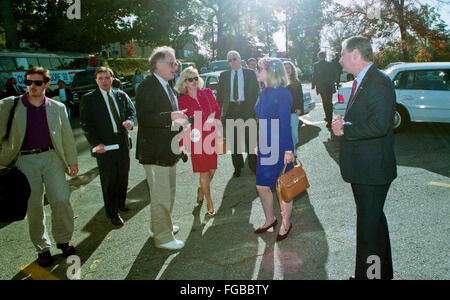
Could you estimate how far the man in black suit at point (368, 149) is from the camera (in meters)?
2.34

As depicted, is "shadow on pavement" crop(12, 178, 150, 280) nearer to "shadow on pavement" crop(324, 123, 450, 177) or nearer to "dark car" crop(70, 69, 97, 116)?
"shadow on pavement" crop(324, 123, 450, 177)

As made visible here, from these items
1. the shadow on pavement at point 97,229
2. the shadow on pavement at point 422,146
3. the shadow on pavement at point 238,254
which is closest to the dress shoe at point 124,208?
the shadow on pavement at point 97,229

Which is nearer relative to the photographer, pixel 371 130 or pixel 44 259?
pixel 371 130

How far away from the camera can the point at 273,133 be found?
133 inches

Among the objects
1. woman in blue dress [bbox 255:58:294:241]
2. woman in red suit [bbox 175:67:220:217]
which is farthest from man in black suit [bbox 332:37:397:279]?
woman in red suit [bbox 175:67:220:217]

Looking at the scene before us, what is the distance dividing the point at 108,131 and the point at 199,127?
1151mm

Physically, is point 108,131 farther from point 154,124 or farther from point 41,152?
point 154,124

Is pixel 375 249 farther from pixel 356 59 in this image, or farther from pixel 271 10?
→ pixel 271 10

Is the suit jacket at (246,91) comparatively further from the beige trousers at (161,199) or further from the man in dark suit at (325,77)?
the man in dark suit at (325,77)

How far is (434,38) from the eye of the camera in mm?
17547

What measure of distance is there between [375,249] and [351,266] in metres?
0.53

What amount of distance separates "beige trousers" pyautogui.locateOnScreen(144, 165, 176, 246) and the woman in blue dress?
0.95 meters

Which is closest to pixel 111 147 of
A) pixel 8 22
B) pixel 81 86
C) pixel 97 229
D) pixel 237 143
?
pixel 97 229
